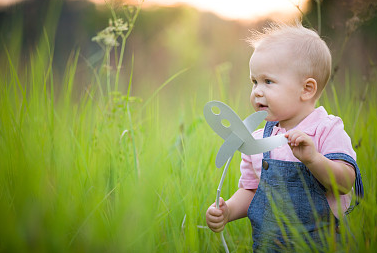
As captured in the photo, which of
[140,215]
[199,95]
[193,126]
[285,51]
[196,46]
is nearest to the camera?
[140,215]

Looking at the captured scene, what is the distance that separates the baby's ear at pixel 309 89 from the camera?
1266 millimetres

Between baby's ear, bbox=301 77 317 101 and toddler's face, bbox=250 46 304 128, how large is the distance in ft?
0.06

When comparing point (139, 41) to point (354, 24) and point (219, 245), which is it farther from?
point (219, 245)

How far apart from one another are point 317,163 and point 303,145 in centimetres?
7

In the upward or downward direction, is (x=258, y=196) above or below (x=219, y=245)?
above

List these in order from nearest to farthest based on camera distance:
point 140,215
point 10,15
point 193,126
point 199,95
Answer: point 140,215, point 10,15, point 193,126, point 199,95

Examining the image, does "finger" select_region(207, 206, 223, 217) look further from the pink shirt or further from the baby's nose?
the baby's nose

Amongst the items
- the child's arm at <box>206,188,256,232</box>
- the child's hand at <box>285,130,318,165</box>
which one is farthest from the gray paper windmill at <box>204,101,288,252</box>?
the child's arm at <box>206,188,256,232</box>

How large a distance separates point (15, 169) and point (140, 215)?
418mm

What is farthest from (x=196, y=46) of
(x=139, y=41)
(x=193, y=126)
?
(x=193, y=126)

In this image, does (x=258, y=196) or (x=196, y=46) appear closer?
(x=258, y=196)

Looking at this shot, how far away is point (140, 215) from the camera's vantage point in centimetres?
113

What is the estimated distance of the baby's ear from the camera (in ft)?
4.15

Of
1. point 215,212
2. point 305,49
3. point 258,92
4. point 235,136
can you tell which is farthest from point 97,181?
point 305,49
